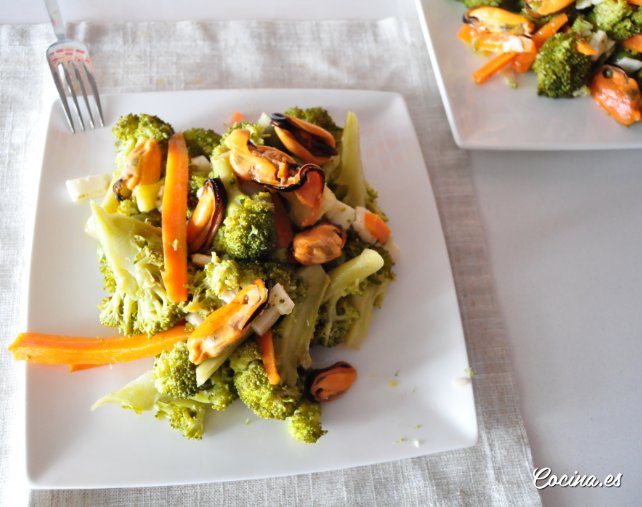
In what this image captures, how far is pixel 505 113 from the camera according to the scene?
8.00 feet

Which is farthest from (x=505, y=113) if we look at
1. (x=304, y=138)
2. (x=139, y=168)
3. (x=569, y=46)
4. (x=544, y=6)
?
(x=139, y=168)

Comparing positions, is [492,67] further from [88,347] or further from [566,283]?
[88,347]

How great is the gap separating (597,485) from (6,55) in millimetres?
2646

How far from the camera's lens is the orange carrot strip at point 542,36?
252cm

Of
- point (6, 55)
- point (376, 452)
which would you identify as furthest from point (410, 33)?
point (376, 452)

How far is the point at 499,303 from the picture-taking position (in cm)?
223

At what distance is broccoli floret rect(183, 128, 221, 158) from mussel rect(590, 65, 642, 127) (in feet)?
4.98

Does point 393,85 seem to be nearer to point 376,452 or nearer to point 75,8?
point 75,8

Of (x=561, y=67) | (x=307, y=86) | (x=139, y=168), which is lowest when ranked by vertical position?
(x=307, y=86)

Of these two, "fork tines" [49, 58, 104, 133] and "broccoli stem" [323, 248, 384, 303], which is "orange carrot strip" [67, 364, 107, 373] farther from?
"fork tines" [49, 58, 104, 133]

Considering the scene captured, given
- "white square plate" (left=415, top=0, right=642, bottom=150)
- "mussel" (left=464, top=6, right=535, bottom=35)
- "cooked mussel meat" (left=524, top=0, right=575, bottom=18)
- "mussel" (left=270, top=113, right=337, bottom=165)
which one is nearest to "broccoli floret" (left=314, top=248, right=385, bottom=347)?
"mussel" (left=270, top=113, right=337, bottom=165)

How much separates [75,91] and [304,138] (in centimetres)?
86

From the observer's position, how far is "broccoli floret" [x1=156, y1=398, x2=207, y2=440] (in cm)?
169

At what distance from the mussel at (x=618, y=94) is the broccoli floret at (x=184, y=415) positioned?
1.90m
